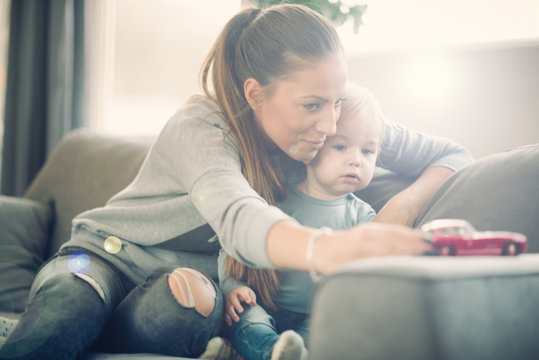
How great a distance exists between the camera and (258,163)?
999 millimetres

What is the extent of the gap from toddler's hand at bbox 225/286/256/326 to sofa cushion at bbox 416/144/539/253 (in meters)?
0.37

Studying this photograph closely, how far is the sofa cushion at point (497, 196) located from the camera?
88 cm

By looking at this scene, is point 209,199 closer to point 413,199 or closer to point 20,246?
point 413,199

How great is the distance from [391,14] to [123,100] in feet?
4.66

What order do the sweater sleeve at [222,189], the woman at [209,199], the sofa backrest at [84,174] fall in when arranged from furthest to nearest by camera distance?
the sofa backrest at [84,174]
the woman at [209,199]
the sweater sleeve at [222,189]

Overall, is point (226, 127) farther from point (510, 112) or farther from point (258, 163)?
point (510, 112)

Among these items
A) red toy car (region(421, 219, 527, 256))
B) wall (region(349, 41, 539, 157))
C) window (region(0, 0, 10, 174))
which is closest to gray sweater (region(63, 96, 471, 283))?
wall (region(349, 41, 539, 157))

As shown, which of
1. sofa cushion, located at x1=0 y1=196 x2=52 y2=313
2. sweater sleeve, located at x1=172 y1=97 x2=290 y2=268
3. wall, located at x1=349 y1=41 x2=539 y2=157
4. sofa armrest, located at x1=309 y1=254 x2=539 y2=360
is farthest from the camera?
sofa cushion, located at x1=0 y1=196 x2=52 y2=313

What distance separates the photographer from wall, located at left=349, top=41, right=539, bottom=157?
124 centimetres

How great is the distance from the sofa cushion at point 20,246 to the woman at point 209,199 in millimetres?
431

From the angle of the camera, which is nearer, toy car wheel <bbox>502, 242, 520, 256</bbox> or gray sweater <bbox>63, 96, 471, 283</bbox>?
toy car wheel <bbox>502, 242, 520, 256</bbox>

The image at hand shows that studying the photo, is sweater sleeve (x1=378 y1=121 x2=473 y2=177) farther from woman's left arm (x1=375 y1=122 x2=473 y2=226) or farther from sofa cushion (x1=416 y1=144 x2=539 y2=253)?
sofa cushion (x1=416 y1=144 x2=539 y2=253)

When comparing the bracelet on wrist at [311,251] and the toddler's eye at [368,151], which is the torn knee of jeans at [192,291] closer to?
the bracelet on wrist at [311,251]

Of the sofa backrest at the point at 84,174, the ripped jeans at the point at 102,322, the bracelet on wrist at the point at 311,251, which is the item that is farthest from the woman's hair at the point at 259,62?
the sofa backrest at the point at 84,174
